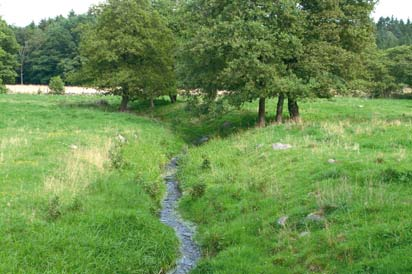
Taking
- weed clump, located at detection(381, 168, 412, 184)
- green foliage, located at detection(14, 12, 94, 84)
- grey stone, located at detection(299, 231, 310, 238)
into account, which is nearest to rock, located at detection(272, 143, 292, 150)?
weed clump, located at detection(381, 168, 412, 184)

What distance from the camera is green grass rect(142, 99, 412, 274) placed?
10.7m

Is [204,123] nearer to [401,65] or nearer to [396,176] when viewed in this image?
[396,176]

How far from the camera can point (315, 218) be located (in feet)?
41.9

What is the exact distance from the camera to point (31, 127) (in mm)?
30703

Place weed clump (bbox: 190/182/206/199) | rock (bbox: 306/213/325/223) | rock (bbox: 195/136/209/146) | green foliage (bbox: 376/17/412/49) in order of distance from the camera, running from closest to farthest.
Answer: rock (bbox: 306/213/325/223) → weed clump (bbox: 190/182/206/199) → rock (bbox: 195/136/209/146) → green foliage (bbox: 376/17/412/49)

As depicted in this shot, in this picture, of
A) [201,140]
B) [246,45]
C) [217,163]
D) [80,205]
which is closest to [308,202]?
[80,205]

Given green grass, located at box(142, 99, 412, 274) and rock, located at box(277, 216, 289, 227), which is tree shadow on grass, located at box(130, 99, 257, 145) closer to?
green grass, located at box(142, 99, 412, 274)

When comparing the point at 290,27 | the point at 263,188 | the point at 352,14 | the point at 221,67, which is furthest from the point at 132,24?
the point at 263,188

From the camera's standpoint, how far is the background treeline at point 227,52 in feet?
97.7

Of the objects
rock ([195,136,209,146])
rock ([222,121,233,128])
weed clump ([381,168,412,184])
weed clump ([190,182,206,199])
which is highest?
rock ([222,121,233,128])

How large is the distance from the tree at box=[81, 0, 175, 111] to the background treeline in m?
0.10

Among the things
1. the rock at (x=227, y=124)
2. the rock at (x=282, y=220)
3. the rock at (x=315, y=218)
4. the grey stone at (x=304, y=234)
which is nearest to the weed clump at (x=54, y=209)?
the rock at (x=282, y=220)

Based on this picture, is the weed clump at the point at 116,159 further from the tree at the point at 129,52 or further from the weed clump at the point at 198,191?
the tree at the point at 129,52

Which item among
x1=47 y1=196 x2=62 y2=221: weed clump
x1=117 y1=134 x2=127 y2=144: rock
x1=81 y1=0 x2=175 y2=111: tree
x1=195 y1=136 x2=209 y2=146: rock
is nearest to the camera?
x1=47 y1=196 x2=62 y2=221: weed clump
